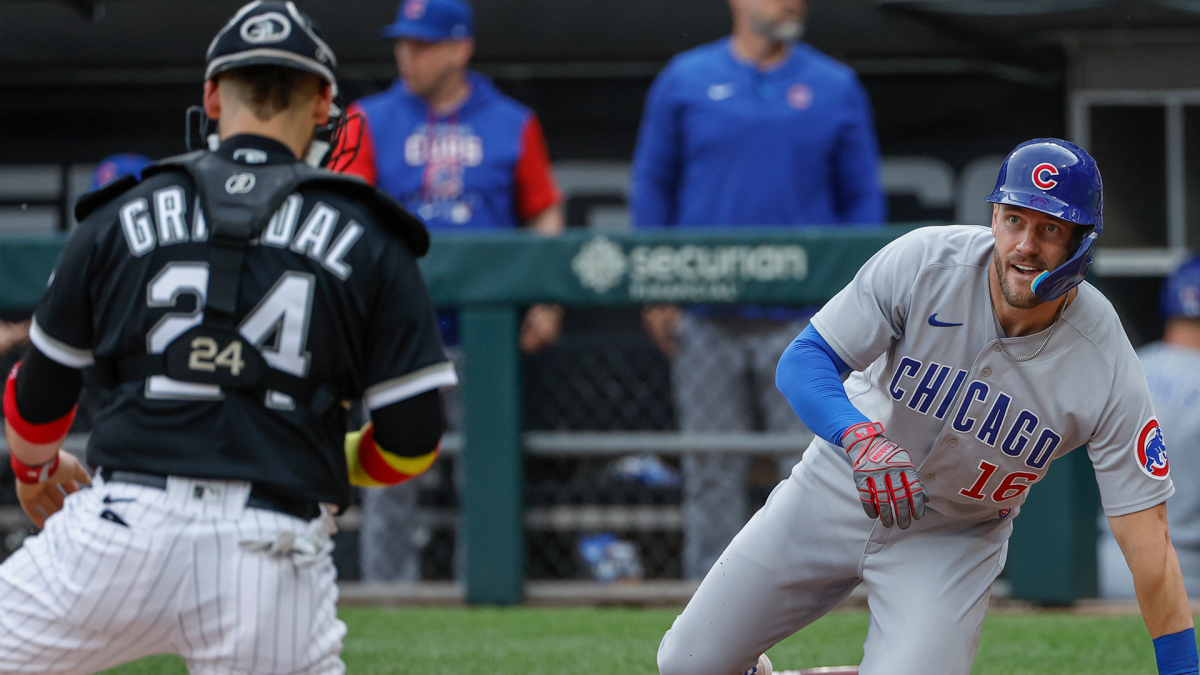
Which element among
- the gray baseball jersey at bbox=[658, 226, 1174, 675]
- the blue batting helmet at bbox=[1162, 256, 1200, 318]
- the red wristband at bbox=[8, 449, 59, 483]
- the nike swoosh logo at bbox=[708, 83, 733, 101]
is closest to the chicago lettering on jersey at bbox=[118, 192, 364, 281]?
the red wristband at bbox=[8, 449, 59, 483]

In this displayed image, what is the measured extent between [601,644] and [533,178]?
195cm

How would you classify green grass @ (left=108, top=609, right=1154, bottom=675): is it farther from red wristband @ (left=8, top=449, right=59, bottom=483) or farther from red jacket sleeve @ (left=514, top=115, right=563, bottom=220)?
red jacket sleeve @ (left=514, top=115, right=563, bottom=220)

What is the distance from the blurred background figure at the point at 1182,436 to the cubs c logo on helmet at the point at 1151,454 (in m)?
2.47

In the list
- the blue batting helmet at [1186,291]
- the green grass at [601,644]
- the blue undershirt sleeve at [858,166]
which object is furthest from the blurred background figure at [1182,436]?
the blue undershirt sleeve at [858,166]

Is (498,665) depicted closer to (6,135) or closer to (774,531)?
(774,531)

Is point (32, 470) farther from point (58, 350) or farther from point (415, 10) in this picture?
point (415, 10)

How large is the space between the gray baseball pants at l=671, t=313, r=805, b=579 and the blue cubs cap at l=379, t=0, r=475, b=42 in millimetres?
1436

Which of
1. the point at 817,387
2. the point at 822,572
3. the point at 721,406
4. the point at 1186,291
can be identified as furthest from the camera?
the point at 1186,291

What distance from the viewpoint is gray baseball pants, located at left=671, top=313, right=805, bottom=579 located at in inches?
185

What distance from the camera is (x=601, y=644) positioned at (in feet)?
13.6

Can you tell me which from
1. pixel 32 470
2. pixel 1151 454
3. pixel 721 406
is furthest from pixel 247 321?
pixel 721 406

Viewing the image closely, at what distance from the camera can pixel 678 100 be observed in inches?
195

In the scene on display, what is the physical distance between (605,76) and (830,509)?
425 cm

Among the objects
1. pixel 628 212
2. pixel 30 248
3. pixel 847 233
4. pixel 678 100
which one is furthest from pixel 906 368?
pixel 628 212
